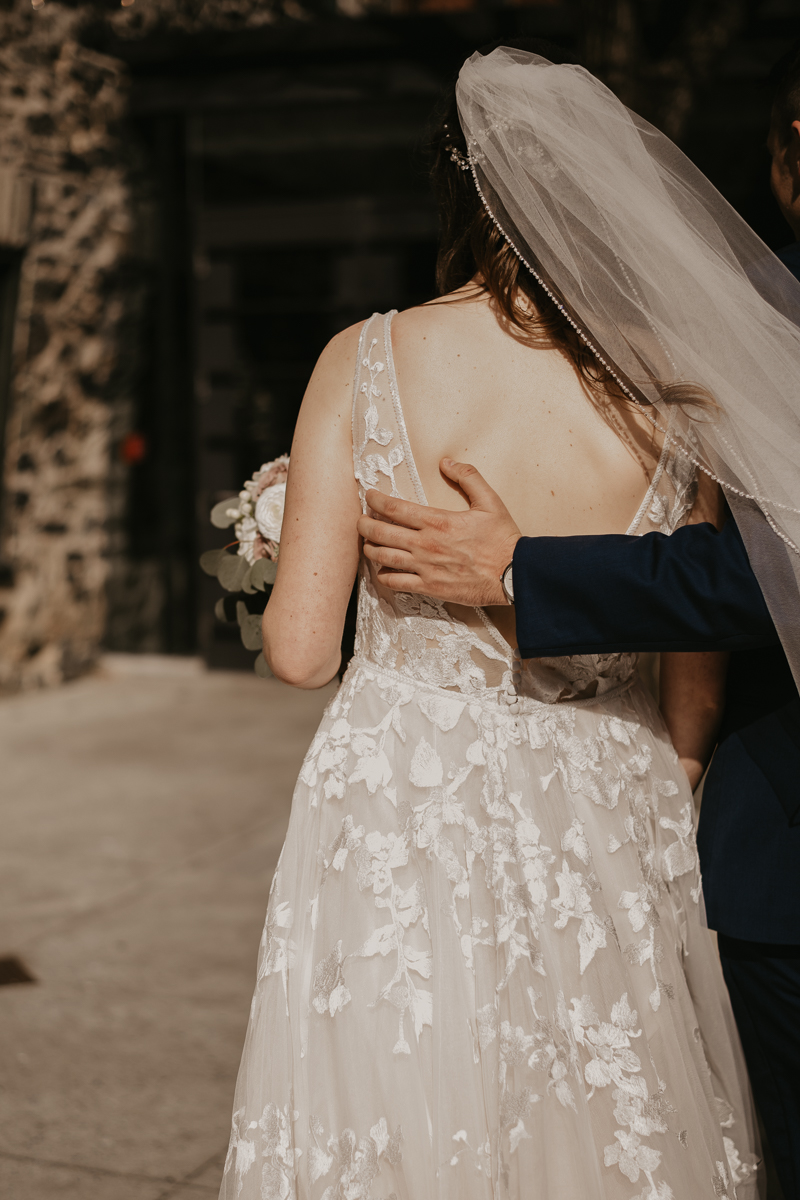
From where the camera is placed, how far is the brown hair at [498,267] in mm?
1632

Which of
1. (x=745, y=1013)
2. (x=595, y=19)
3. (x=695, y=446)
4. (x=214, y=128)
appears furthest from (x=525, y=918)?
(x=214, y=128)

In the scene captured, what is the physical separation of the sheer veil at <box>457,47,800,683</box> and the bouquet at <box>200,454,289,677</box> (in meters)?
0.68

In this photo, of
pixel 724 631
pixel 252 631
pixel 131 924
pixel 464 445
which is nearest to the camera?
pixel 724 631

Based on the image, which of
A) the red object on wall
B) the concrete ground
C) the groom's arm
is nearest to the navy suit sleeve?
the groom's arm

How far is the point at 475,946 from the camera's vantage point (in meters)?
1.61

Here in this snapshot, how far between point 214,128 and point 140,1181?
24.1 ft

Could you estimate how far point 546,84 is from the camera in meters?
1.64

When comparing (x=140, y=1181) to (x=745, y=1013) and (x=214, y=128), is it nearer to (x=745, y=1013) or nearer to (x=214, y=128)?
(x=745, y=1013)

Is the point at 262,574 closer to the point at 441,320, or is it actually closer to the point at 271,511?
the point at 271,511

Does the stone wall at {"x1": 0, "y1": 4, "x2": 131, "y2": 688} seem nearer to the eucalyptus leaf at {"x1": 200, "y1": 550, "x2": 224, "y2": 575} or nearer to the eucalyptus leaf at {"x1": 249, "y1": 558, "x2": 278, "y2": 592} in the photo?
the eucalyptus leaf at {"x1": 200, "y1": 550, "x2": 224, "y2": 575}

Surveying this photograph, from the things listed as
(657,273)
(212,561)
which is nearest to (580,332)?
(657,273)

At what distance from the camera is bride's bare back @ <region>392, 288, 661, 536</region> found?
162 centimetres

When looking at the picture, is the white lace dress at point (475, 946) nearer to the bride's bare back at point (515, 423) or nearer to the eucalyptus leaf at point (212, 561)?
the bride's bare back at point (515, 423)

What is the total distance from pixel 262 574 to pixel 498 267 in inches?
28.8
